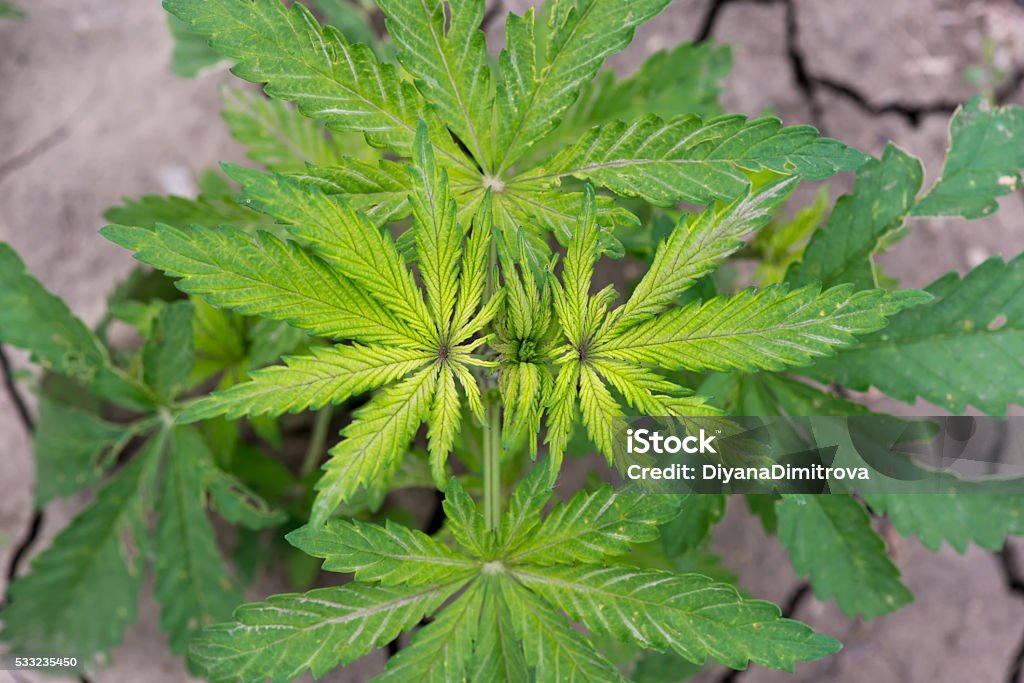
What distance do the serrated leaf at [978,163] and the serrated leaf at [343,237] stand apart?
112 cm

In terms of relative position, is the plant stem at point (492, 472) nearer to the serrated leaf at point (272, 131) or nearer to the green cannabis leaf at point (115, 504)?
the green cannabis leaf at point (115, 504)

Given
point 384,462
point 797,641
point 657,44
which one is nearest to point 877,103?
point 657,44

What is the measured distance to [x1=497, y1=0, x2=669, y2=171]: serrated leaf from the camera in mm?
1304

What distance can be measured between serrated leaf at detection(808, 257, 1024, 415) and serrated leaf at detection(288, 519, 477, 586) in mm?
953

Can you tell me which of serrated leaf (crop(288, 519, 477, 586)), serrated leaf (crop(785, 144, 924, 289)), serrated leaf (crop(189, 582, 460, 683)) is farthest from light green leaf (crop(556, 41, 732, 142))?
serrated leaf (crop(189, 582, 460, 683))

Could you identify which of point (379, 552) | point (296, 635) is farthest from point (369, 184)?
point (296, 635)

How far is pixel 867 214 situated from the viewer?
64.8 inches

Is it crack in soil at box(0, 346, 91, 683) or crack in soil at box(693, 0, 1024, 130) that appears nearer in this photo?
crack in soil at box(0, 346, 91, 683)

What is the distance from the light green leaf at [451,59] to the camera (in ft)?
4.28

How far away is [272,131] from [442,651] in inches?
54.3

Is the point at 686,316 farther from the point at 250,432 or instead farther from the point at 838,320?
the point at 250,432

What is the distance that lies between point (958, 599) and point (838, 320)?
1925mm

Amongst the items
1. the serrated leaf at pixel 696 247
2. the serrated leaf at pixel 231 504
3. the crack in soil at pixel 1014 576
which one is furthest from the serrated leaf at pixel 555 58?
the crack in soil at pixel 1014 576

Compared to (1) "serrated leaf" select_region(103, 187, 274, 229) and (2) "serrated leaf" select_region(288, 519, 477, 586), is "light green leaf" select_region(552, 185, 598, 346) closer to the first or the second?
(2) "serrated leaf" select_region(288, 519, 477, 586)
